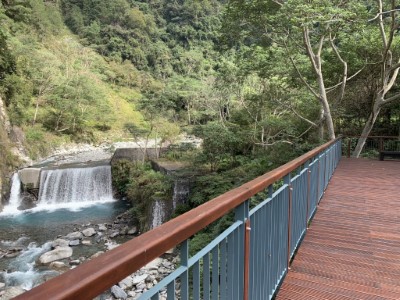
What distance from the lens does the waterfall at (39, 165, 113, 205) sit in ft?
42.4

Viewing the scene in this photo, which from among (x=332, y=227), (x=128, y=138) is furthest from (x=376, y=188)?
(x=128, y=138)

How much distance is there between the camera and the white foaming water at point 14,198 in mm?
11574

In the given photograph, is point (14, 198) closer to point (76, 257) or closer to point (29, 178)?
point (29, 178)

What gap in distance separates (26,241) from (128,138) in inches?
628

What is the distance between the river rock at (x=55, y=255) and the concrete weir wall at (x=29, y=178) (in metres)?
5.76

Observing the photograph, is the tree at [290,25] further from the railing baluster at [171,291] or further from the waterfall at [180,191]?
the railing baluster at [171,291]

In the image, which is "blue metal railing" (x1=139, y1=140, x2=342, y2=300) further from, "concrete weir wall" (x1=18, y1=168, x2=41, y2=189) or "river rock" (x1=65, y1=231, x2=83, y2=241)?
"concrete weir wall" (x1=18, y1=168, x2=41, y2=189)

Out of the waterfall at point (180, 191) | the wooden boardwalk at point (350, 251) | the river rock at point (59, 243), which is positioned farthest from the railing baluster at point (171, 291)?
the waterfall at point (180, 191)

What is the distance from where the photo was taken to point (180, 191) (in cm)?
1052

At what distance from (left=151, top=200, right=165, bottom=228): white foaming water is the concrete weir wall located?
5.90 meters

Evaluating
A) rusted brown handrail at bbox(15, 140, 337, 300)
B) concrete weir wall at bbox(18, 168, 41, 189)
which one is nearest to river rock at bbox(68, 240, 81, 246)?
concrete weir wall at bbox(18, 168, 41, 189)

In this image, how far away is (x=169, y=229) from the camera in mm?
890

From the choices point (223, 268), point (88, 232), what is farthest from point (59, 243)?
point (223, 268)

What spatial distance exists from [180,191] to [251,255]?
353 inches
